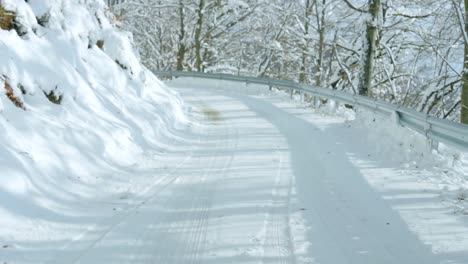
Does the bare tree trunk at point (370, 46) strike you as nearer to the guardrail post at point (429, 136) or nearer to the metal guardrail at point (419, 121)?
the metal guardrail at point (419, 121)

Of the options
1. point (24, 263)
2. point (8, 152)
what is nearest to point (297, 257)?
point (24, 263)

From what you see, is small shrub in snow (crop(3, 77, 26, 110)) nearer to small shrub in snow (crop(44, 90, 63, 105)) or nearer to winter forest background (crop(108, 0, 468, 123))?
small shrub in snow (crop(44, 90, 63, 105))

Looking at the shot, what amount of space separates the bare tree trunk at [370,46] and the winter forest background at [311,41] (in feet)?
0.09

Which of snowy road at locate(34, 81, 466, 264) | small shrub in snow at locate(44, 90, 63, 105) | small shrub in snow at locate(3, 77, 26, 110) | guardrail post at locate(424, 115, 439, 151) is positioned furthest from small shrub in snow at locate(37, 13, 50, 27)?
guardrail post at locate(424, 115, 439, 151)

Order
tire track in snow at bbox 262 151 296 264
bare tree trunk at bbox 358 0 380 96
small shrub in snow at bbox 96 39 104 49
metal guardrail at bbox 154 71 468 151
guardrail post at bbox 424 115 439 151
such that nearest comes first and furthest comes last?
tire track in snow at bbox 262 151 296 264 < metal guardrail at bbox 154 71 468 151 < guardrail post at bbox 424 115 439 151 < small shrub in snow at bbox 96 39 104 49 < bare tree trunk at bbox 358 0 380 96

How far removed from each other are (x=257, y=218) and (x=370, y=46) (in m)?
9.12

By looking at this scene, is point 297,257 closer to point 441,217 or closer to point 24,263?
point 441,217

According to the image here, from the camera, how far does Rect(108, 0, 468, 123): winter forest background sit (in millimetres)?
14477

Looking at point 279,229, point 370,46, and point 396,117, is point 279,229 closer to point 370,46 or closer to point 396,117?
point 396,117

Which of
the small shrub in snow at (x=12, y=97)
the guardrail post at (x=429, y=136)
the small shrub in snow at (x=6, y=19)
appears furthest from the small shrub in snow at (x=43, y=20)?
the guardrail post at (x=429, y=136)

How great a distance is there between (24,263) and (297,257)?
8.33 feet

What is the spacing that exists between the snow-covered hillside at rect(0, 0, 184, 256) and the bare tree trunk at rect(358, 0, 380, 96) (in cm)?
571

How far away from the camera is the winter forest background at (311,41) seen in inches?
570

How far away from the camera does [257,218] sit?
4.98m
